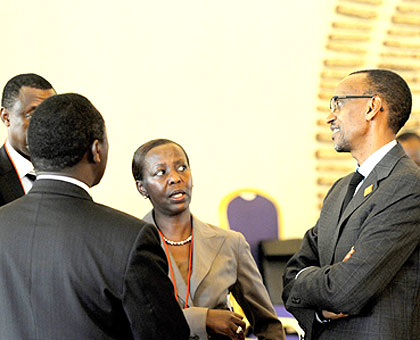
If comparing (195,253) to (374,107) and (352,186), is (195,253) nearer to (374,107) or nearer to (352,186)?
(352,186)

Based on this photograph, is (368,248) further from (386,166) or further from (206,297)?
(206,297)

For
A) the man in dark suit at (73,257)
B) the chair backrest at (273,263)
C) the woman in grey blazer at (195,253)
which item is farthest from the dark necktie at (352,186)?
the chair backrest at (273,263)

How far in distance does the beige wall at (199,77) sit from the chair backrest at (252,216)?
2.05ft

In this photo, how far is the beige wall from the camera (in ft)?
15.4

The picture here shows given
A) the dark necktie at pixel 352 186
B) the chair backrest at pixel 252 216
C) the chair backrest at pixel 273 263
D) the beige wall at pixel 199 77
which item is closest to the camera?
the dark necktie at pixel 352 186

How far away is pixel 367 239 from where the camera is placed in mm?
2057

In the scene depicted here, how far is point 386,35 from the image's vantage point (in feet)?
18.9

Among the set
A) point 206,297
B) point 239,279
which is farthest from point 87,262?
point 239,279

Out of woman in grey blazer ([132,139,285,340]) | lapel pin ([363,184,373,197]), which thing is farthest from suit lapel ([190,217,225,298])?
lapel pin ([363,184,373,197])

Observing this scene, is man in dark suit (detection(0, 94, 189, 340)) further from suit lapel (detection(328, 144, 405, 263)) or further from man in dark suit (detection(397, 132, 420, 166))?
man in dark suit (detection(397, 132, 420, 166))

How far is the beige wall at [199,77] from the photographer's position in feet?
15.4

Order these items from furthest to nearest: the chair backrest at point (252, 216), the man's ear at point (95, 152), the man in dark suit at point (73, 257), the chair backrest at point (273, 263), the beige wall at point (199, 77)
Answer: the beige wall at point (199, 77)
the chair backrest at point (252, 216)
the chair backrest at point (273, 263)
the man's ear at point (95, 152)
the man in dark suit at point (73, 257)

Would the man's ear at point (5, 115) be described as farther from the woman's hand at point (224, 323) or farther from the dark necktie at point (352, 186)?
the dark necktie at point (352, 186)

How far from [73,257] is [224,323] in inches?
34.1
